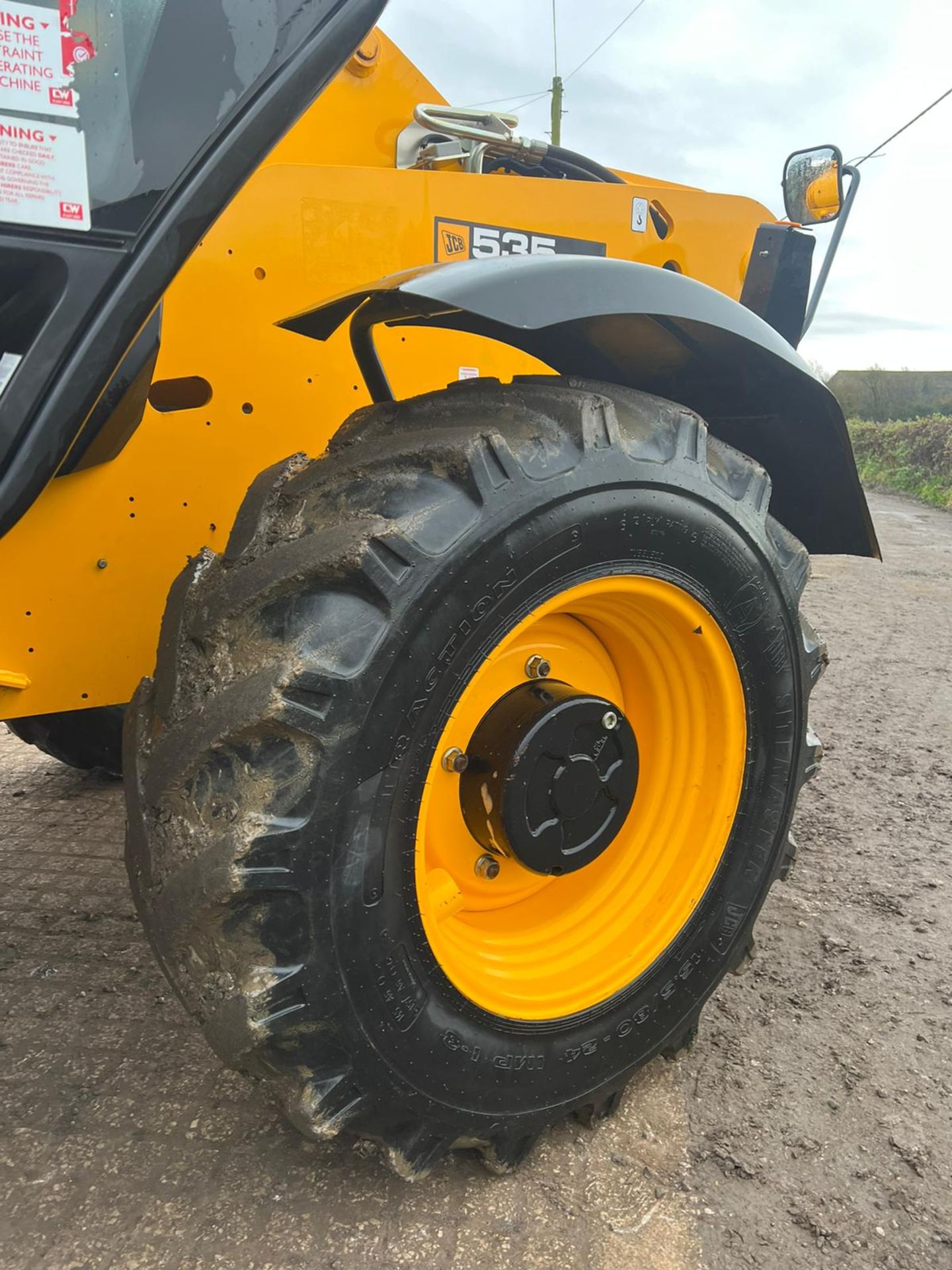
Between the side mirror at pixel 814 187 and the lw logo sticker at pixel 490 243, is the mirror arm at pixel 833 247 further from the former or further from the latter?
the lw logo sticker at pixel 490 243

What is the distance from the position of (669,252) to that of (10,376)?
2.04 meters

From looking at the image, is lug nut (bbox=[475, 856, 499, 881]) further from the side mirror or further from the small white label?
the side mirror

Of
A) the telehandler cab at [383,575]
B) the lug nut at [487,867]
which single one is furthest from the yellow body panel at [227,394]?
the lug nut at [487,867]

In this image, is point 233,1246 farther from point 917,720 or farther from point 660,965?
point 917,720

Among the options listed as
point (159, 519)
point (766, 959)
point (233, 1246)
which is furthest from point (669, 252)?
point (233, 1246)

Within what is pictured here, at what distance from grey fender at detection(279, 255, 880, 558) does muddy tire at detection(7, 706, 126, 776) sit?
140 cm

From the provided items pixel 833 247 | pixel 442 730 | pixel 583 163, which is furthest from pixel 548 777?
pixel 833 247

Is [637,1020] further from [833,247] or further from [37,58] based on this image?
[833,247]

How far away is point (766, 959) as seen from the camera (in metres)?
2.22

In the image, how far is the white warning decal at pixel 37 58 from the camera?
1.17 metres

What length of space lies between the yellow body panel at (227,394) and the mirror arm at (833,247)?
1387mm

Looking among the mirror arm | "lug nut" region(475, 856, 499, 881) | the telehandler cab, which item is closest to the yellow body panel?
the telehandler cab

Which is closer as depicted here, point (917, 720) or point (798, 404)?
point (798, 404)

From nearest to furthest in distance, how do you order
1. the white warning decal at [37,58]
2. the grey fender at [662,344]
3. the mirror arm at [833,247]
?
1. the white warning decal at [37,58]
2. the grey fender at [662,344]
3. the mirror arm at [833,247]
